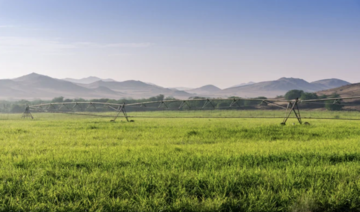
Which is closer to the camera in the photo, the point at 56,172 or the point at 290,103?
the point at 56,172

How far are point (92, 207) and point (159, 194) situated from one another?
1074 mm

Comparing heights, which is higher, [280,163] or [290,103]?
[290,103]

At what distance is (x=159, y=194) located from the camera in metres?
5.02

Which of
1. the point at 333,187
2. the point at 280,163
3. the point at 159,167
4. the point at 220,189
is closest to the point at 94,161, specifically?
the point at 159,167

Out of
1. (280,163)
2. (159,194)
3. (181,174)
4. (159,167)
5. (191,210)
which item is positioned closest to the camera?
(191,210)

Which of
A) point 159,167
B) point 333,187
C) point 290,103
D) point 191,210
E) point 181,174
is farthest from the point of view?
point 290,103

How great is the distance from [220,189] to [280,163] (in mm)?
2567

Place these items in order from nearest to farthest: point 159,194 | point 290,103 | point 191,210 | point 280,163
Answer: point 191,210 < point 159,194 < point 280,163 < point 290,103

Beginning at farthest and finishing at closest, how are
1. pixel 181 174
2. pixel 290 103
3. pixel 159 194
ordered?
pixel 290 103 < pixel 181 174 < pixel 159 194

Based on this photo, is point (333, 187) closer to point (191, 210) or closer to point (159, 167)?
point (191, 210)

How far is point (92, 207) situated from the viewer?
458 centimetres

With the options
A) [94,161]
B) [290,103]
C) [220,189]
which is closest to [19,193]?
[94,161]

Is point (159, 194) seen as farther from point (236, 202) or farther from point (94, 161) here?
point (94, 161)

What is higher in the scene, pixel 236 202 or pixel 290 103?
pixel 290 103
